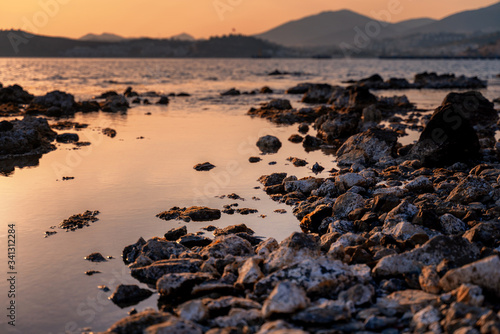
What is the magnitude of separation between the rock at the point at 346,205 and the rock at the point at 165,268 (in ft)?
11.1

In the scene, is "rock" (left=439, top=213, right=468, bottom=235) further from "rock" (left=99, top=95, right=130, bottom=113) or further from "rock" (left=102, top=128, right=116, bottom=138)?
"rock" (left=99, top=95, right=130, bottom=113)

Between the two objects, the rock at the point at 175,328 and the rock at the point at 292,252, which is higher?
the rock at the point at 292,252

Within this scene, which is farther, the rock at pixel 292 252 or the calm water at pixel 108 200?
the rock at pixel 292 252

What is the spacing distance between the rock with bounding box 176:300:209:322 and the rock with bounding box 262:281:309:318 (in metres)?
0.73

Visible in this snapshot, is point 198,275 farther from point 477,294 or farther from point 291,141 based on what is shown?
point 291,141

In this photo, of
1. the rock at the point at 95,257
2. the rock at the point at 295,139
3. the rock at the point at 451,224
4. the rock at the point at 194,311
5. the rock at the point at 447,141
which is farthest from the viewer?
the rock at the point at 295,139

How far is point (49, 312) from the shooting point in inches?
247

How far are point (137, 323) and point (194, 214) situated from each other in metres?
4.43

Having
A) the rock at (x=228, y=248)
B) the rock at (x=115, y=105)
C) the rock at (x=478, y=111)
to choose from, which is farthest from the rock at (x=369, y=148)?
the rock at (x=115, y=105)

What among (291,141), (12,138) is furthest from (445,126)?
(12,138)

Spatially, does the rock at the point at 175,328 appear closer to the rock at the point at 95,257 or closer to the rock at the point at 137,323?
the rock at the point at 137,323

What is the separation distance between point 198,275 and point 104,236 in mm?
3007

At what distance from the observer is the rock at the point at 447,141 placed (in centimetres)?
1327

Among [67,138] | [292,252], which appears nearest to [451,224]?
[292,252]
